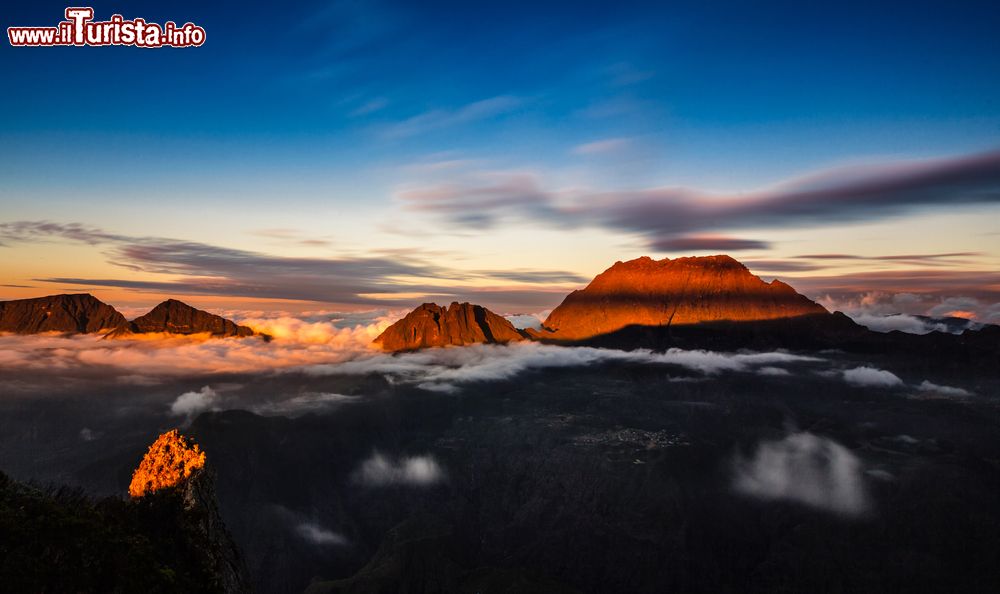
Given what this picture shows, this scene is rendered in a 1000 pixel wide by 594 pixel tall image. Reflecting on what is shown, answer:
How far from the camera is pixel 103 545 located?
2028 centimetres

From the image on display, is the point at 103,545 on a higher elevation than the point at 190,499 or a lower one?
higher

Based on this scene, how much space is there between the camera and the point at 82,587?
18.6 m

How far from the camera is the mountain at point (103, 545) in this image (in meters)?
18.4

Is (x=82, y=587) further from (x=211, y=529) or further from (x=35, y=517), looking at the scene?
(x=211, y=529)

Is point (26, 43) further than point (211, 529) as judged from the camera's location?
Yes

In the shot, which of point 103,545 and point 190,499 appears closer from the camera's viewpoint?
point 103,545

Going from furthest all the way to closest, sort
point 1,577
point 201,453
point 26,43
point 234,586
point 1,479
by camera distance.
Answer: point 26,43, point 201,453, point 234,586, point 1,479, point 1,577

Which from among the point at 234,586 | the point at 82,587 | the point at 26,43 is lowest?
the point at 234,586

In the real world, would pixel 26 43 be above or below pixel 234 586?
above

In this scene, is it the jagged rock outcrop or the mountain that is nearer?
the mountain

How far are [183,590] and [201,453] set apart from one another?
17.8 m

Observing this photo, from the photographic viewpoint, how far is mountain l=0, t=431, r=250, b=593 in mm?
18391

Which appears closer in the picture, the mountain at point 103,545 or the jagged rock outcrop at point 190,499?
the mountain at point 103,545

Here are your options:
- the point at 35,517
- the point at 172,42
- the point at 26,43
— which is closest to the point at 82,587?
the point at 35,517
